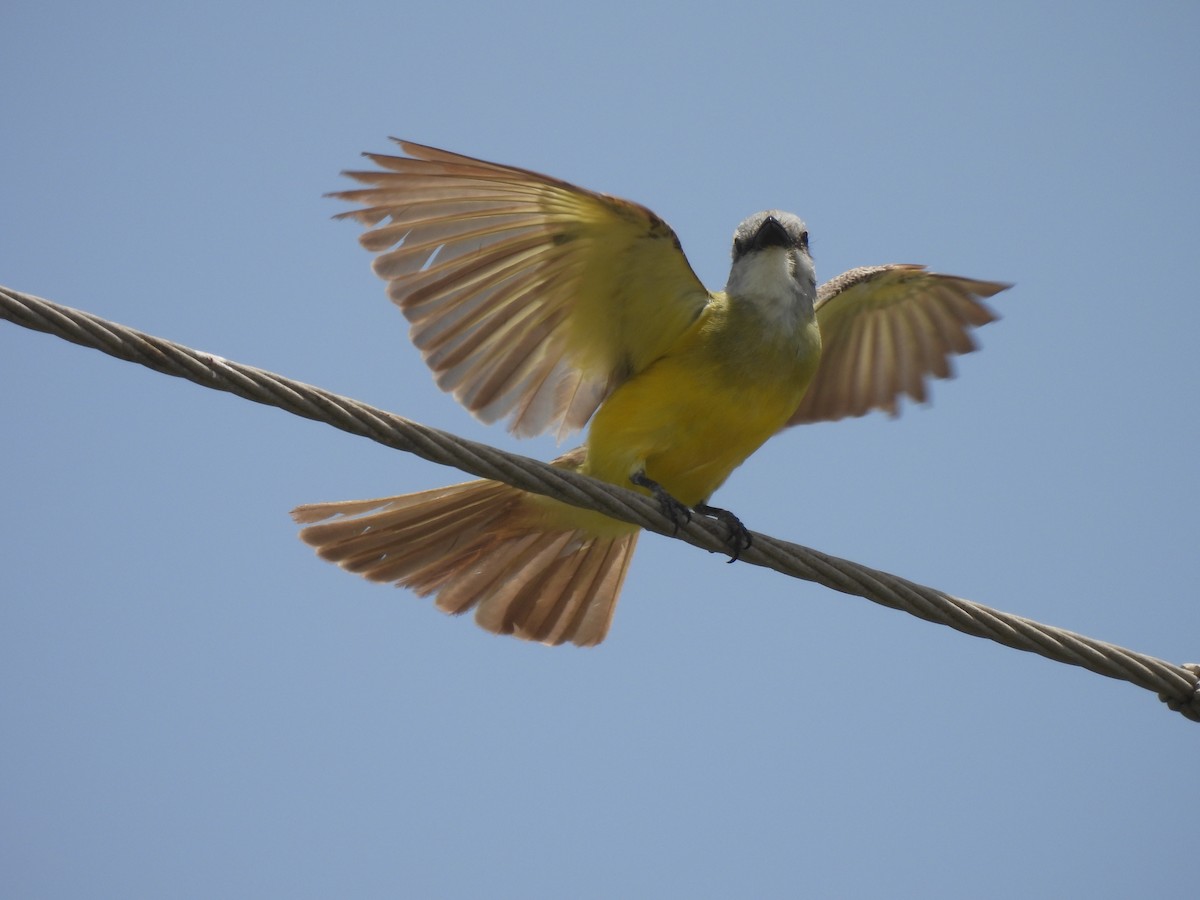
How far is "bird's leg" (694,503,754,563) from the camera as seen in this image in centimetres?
438

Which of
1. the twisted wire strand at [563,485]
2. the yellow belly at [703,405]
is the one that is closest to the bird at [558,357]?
the yellow belly at [703,405]

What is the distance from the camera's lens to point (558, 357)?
16.8 feet

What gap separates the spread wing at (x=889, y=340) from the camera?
19.7 ft

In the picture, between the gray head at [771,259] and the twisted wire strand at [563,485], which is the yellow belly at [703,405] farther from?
the twisted wire strand at [563,485]

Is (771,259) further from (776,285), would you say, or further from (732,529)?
(732,529)

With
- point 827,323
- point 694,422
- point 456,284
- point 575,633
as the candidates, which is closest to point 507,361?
point 456,284

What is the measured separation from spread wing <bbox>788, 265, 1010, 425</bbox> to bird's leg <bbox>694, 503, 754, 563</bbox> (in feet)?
3.63

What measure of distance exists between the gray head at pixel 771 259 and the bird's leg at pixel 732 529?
80 cm

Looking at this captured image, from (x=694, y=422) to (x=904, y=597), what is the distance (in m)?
1.22

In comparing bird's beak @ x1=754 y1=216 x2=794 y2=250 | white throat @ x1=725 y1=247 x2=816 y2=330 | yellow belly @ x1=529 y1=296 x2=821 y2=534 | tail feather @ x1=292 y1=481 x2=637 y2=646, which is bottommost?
tail feather @ x1=292 y1=481 x2=637 y2=646

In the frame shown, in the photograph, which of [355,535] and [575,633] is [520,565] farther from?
[355,535]

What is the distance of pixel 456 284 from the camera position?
4832 millimetres

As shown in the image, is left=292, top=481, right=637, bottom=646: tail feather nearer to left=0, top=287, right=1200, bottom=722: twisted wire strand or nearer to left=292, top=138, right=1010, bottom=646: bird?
left=292, top=138, right=1010, bottom=646: bird

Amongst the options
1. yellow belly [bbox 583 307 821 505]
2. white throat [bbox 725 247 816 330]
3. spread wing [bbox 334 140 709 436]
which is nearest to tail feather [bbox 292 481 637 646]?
spread wing [bbox 334 140 709 436]
